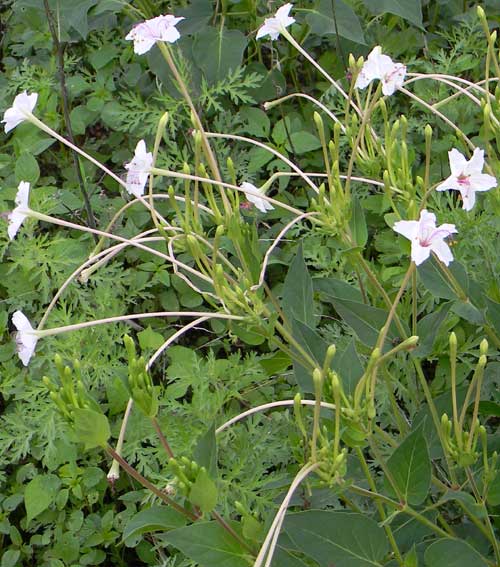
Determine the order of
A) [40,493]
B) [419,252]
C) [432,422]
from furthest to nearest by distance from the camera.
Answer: [40,493]
[432,422]
[419,252]

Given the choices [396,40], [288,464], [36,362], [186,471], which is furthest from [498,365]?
[396,40]

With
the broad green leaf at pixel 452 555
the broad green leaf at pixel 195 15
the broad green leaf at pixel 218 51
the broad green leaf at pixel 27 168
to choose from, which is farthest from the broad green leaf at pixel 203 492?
the broad green leaf at pixel 195 15

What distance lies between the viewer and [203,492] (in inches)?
33.3

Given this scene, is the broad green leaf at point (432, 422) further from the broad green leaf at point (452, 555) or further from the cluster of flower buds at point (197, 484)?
the cluster of flower buds at point (197, 484)

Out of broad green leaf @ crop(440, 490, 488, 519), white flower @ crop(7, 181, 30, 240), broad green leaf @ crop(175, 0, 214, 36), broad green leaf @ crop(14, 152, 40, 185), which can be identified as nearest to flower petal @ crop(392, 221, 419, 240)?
broad green leaf @ crop(440, 490, 488, 519)

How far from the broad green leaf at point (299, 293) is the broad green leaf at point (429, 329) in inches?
5.5

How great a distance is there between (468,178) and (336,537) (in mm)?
397

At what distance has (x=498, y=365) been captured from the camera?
130 centimetres

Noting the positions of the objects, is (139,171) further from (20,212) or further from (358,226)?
(358,226)

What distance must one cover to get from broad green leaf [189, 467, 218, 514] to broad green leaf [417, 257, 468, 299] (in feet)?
1.36

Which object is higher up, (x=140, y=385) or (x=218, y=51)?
(x=140, y=385)

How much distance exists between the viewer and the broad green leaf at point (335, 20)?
189 centimetres

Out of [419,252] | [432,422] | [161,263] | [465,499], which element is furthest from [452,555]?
[161,263]

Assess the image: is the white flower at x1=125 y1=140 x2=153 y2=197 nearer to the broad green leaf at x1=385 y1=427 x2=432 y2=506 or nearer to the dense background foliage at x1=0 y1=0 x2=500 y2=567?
the dense background foliage at x1=0 y1=0 x2=500 y2=567
